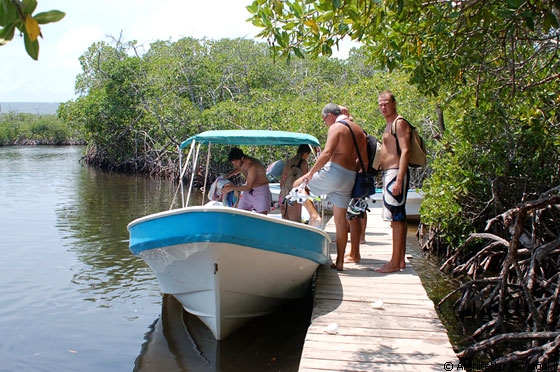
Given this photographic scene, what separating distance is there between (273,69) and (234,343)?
23693 millimetres

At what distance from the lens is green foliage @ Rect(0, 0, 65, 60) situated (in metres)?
2.24

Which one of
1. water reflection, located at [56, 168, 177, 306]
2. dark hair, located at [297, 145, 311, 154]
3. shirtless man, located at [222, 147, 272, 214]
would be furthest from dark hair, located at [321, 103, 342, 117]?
water reflection, located at [56, 168, 177, 306]

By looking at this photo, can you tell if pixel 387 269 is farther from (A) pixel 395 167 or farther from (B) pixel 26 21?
(B) pixel 26 21

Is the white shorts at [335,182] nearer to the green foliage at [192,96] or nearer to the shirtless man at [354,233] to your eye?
the shirtless man at [354,233]

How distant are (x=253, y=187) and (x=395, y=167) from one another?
94.1 inches

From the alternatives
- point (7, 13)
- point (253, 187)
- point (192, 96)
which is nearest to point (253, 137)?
point (253, 187)

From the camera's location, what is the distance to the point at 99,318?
7.75 m

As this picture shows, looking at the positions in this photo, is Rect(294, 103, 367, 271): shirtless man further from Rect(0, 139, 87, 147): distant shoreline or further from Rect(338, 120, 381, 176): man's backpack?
Rect(0, 139, 87, 147): distant shoreline

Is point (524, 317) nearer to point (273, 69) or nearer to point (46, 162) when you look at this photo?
point (273, 69)

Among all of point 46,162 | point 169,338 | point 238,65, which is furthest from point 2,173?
point 169,338

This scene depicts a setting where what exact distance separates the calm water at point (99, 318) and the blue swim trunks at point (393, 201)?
1772 millimetres

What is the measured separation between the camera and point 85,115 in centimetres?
2798

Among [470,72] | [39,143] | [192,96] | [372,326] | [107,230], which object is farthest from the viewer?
[39,143]

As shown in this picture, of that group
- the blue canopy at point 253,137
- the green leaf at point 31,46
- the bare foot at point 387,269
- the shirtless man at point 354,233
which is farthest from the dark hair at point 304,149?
the green leaf at point 31,46
